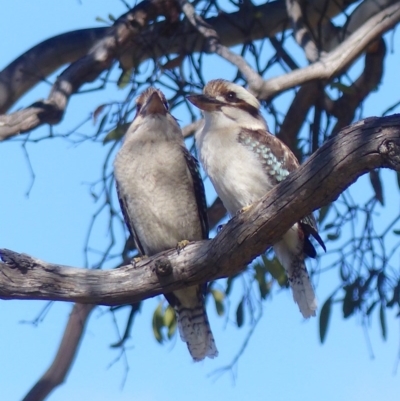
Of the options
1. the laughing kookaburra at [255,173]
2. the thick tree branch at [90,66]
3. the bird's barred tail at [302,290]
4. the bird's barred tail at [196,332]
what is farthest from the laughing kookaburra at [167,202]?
the bird's barred tail at [302,290]

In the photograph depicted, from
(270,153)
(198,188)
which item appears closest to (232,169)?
A: (270,153)

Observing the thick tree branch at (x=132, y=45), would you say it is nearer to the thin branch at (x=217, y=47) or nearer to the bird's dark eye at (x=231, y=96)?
the thin branch at (x=217, y=47)

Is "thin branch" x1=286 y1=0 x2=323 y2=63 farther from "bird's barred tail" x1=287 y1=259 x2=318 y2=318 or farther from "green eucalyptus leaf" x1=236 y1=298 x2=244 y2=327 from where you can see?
"green eucalyptus leaf" x1=236 y1=298 x2=244 y2=327

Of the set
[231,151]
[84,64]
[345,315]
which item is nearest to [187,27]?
[84,64]

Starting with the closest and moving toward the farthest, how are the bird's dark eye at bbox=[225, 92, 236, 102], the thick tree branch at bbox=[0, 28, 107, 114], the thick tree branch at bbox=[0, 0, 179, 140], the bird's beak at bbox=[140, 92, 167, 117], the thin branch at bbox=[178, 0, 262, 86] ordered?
the thin branch at bbox=[178, 0, 262, 86], the thick tree branch at bbox=[0, 0, 179, 140], the bird's dark eye at bbox=[225, 92, 236, 102], the bird's beak at bbox=[140, 92, 167, 117], the thick tree branch at bbox=[0, 28, 107, 114]

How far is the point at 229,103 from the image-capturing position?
3840 mm

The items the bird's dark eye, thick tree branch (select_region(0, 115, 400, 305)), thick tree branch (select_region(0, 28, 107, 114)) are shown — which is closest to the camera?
thick tree branch (select_region(0, 115, 400, 305))

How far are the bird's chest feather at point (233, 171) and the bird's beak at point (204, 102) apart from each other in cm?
19

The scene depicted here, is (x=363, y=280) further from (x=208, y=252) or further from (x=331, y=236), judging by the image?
(x=208, y=252)

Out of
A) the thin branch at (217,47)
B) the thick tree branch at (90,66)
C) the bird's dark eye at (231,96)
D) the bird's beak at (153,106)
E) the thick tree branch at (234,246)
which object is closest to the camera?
the thick tree branch at (234,246)

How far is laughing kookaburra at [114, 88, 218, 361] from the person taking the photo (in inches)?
150

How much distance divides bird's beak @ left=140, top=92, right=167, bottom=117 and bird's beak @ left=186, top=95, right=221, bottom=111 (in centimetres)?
20

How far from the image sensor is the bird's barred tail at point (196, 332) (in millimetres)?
3822

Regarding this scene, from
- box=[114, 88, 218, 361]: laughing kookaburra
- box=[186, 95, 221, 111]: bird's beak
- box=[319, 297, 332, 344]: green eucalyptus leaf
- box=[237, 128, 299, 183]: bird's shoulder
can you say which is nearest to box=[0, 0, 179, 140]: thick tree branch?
box=[114, 88, 218, 361]: laughing kookaburra
